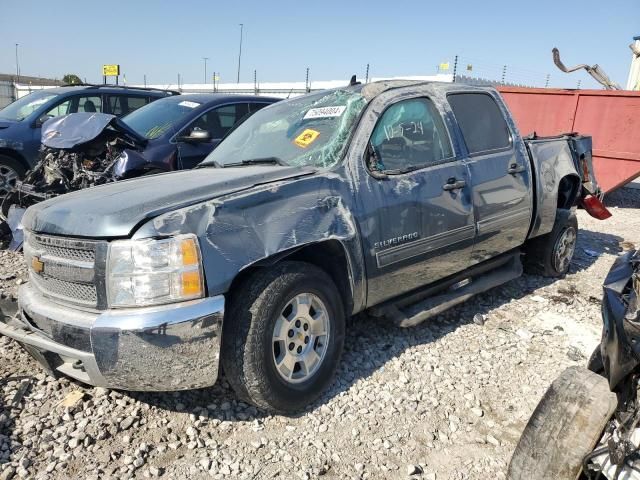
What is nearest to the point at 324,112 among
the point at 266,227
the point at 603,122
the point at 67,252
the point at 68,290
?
the point at 266,227

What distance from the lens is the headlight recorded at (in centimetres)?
242

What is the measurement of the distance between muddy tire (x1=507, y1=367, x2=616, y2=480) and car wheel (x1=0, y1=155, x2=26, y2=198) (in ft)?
22.8

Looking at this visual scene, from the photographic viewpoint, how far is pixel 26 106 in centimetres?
764

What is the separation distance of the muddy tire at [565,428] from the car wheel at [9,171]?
6964mm

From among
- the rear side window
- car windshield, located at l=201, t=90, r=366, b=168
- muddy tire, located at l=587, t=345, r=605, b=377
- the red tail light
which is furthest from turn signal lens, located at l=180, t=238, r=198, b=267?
the red tail light

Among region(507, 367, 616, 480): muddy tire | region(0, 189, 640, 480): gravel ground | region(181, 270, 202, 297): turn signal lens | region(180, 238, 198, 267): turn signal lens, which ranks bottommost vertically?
region(0, 189, 640, 480): gravel ground

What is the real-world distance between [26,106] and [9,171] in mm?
1309

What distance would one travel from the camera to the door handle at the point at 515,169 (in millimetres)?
4293

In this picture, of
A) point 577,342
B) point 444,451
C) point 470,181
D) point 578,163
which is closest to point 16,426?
point 444,451

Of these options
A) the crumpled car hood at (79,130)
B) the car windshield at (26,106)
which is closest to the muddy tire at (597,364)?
the crumpled car hood at (79,130)

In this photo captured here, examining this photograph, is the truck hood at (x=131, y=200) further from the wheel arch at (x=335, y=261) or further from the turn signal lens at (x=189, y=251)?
the wheel arch at (x=335, y=261)

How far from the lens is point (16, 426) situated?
2766 mm

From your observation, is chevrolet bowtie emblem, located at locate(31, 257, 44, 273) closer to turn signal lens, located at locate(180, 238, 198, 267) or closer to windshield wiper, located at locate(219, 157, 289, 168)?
turn signal lens, located at locate(180, 238, 198, 267)

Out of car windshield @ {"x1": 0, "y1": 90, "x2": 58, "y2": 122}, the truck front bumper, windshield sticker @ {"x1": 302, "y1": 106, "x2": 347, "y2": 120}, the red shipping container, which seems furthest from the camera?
the red shipping container
